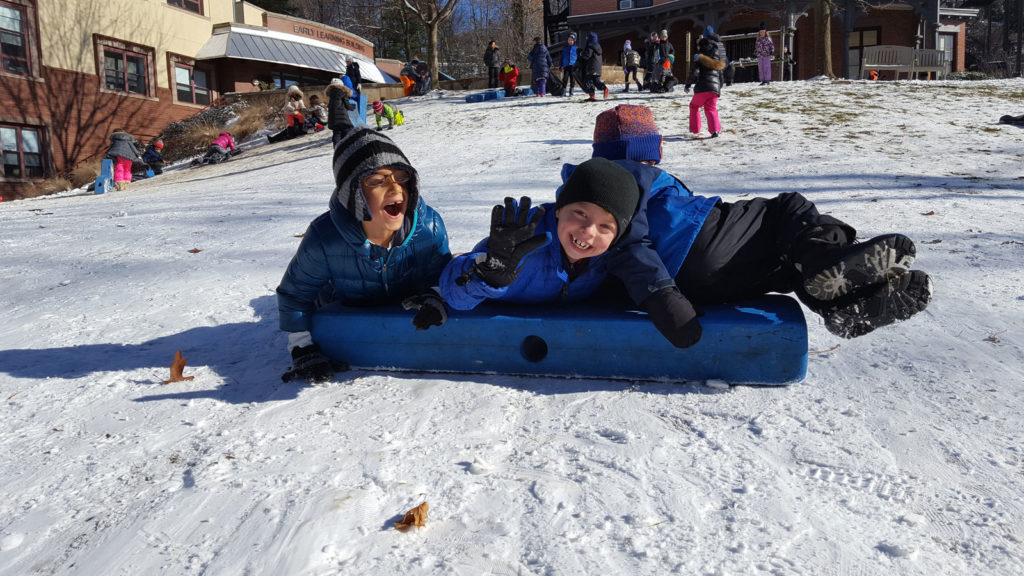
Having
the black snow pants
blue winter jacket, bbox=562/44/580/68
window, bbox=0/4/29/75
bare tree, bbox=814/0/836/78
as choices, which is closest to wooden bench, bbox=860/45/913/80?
bare tree, bbox=814/0/836/78

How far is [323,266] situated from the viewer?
8.30 ft

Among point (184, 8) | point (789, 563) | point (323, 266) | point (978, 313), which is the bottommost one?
point (789, 563)

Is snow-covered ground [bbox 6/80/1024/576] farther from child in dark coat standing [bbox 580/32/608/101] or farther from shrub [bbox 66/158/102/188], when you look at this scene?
shrub [bbox 66/158/102/188]

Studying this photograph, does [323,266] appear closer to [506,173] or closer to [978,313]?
[978,313]

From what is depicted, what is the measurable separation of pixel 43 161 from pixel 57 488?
2064 centimetres

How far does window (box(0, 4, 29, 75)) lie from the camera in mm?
16844

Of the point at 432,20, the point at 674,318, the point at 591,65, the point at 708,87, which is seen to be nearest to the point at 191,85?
the point at 432,20

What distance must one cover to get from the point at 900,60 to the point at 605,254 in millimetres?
25588

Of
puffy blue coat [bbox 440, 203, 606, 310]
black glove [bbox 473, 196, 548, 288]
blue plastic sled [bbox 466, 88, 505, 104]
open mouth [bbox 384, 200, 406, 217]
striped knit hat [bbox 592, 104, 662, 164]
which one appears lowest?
puffy blue coat [bbox 440, 203, 606, 310]

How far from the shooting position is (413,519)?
4.79 ft

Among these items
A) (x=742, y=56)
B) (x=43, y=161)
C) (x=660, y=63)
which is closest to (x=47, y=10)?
(x=43, y=161)

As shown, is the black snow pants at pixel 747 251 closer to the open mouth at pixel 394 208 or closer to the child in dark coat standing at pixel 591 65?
the open mouth at pixel 394 208

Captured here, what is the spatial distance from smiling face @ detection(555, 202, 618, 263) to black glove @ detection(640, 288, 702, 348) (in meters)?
0.24

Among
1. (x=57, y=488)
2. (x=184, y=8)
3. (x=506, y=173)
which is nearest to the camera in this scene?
(x=57, y=488)
